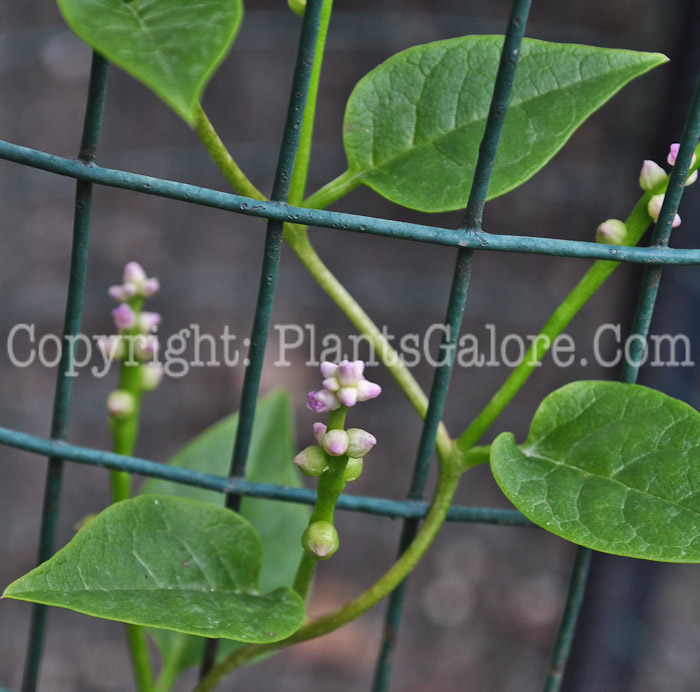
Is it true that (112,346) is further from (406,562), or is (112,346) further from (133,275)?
(406,562)

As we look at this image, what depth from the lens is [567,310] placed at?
0.30 meters

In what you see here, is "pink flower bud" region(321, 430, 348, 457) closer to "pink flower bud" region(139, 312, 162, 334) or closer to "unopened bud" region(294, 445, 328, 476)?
"unopened bud" region(294, 445, 328, 476)

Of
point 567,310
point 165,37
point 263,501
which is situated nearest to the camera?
point 165,37

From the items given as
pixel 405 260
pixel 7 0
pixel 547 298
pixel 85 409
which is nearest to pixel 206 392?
pixel 85 409

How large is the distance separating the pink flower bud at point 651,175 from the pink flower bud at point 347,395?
0.40ft

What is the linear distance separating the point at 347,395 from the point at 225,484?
0.09 meters

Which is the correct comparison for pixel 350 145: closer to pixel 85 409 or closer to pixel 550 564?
pixel 85 409

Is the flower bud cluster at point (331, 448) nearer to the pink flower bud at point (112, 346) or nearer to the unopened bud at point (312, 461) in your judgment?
the unopened bud at point (312, 461)

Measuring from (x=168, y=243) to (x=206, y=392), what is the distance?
24cm

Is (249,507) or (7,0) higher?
(7,0)

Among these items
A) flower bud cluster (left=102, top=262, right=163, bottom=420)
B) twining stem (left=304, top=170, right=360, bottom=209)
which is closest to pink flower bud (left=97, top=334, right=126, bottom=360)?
flower bud cluster (left=102, top=262, right=163, bottom=420)

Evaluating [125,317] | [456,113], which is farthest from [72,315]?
[456,113]

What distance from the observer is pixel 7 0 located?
4.16ft

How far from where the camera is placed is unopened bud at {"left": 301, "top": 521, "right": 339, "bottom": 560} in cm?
27
